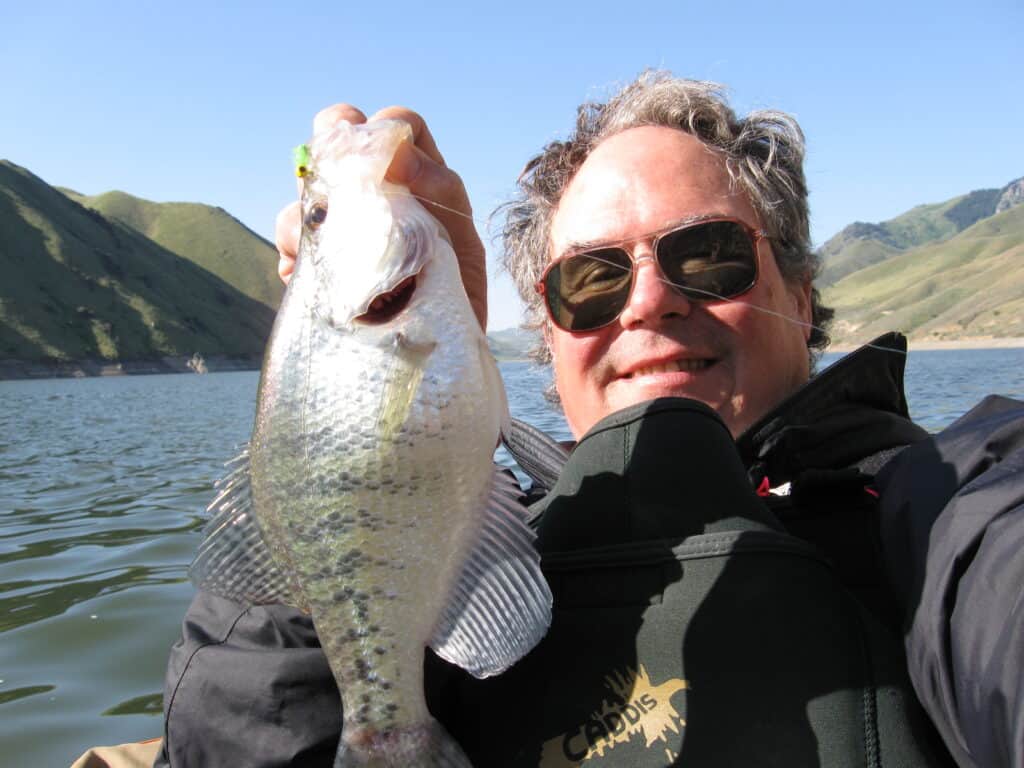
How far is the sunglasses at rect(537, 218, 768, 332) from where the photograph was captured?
313 centimetres

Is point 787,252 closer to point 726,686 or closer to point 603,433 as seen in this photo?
point 603,433

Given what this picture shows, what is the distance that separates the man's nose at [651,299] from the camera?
10.2ft

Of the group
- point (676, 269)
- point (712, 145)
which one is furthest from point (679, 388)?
point (712, 145)

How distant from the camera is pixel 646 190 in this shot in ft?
10.8

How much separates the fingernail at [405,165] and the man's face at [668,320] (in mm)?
A: 1305

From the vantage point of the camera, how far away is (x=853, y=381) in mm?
2701

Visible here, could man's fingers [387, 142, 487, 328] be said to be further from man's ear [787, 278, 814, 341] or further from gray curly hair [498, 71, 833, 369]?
man's ear [787, 278, 814, 341]

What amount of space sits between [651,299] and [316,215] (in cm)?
148

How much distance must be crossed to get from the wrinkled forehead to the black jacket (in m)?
1.36

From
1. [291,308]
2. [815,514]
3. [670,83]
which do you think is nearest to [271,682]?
[291,308]

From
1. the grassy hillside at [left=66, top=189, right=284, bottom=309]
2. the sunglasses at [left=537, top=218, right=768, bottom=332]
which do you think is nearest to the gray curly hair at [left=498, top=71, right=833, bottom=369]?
the sunglasses at [left=537, top=218, right=768, bottom=332]

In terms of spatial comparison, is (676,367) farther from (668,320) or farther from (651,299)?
(651,299)

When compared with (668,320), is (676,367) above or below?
below

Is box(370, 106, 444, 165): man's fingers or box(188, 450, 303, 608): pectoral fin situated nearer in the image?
box(188, 450, 303, 608): pectoral fin
